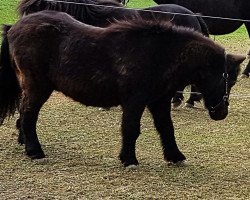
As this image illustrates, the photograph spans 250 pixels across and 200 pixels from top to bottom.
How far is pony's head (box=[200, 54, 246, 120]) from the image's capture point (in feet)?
16.7

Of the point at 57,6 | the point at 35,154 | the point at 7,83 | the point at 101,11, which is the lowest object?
the point at 35,154

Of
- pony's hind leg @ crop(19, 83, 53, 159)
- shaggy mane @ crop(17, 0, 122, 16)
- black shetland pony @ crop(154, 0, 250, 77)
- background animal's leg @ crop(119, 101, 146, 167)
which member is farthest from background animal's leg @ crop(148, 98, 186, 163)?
black shetland pony @ crop(154, 0, 250, 77)

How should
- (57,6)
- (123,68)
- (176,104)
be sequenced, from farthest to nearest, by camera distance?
1. (176,104)
2. (57,6)
3. (123,68)

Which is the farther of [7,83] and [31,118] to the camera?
[7,83]

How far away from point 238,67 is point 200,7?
14.5ft

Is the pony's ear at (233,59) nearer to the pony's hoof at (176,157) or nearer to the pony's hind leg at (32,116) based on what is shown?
the pony's hoof at (176,157)

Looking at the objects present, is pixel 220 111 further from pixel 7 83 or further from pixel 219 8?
pixel 219 8

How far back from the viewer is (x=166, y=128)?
5359 mm

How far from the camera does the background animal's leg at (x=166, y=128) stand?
17.5 feet

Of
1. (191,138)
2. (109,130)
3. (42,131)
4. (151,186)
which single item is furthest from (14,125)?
(151,186)

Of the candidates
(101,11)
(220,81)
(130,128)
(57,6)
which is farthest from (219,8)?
(130,128)

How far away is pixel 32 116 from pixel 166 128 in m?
1.34

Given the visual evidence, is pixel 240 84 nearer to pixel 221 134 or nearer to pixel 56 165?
pixel 221 134

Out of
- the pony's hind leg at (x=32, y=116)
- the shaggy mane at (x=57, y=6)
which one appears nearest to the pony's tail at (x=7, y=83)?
the pony's hind leg at (x=32, y=116)
